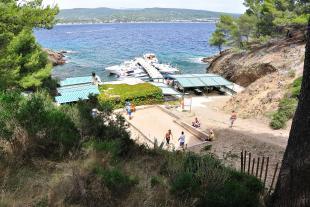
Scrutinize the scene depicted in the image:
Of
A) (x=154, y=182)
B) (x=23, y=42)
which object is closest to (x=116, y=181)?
(x=154, y=182)

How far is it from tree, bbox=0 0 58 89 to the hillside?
18390 millimetres

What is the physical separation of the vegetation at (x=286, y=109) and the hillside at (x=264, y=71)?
86 cm

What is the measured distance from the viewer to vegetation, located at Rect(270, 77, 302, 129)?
23.5 metres

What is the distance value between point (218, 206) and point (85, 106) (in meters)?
5.33

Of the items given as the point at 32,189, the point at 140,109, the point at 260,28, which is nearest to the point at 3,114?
the point at 32,189

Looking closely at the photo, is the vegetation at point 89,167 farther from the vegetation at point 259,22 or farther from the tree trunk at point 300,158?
the vegetation at point 259,22

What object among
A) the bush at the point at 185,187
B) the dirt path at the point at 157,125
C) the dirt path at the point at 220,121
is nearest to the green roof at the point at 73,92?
the dirt path at the point at 157,125

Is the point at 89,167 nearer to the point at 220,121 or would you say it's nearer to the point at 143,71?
the point at 220,121

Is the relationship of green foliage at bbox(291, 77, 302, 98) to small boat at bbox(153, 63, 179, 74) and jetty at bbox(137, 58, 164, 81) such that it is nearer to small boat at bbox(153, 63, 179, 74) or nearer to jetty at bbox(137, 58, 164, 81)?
jetty at bbox(137, 58, 164, 81)

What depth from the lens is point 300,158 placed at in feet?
18.0

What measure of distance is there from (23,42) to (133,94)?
11.2 meters

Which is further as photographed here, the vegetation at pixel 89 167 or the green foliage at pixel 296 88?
the green foliage at pixel 296 88

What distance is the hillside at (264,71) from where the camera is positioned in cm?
2878

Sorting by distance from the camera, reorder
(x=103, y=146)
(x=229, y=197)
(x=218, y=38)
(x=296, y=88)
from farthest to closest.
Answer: (x=218, y=38), (x=296, y=88), (x=103, y=146), (x=229, y=197)
